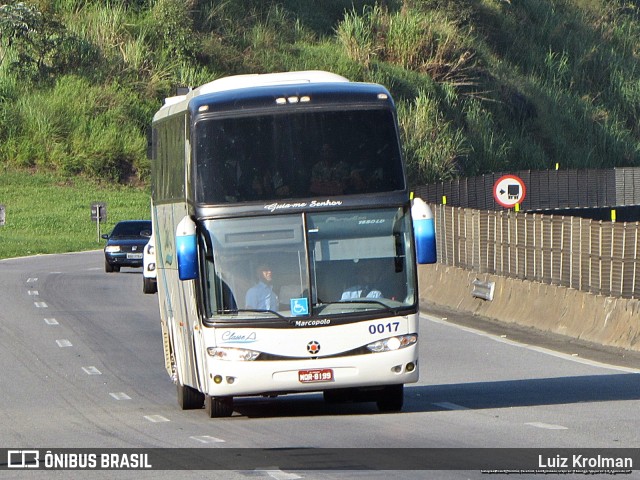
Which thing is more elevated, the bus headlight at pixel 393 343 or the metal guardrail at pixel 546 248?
the bus headlight at pixel 393 343

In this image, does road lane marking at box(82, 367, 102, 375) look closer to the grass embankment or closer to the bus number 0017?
the bus number 0017

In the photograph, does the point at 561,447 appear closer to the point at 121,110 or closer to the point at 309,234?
the point at 309,234

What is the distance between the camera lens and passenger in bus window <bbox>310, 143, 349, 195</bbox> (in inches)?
578

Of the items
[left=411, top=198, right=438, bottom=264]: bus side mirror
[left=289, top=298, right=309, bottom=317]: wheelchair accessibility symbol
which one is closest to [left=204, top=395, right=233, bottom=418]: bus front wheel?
[left=289, top=298, right=309, bottom=317]: wheelchair accessibility symbol

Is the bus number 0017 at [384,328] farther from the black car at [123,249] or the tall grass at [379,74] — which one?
the tall grass at [379,74]

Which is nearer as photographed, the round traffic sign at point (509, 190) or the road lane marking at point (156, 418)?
the road lane marking at point (156, 418)

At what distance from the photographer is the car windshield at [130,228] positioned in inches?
1709

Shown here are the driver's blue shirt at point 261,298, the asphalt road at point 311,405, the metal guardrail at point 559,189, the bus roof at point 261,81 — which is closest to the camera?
the asphalt road at point 311,405

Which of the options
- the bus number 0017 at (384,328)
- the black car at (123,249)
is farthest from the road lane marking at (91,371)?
the black car at (123,249)

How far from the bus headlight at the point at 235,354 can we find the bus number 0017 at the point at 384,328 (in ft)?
3.71

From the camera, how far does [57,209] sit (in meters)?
69.1

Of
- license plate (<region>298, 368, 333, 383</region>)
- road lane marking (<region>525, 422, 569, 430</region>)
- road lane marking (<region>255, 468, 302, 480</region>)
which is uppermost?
road lane marking (<region>255, 468, 302, 480</region>)

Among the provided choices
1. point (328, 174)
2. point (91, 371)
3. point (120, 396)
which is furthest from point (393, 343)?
point (91, 371)

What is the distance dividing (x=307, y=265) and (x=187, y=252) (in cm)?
119
